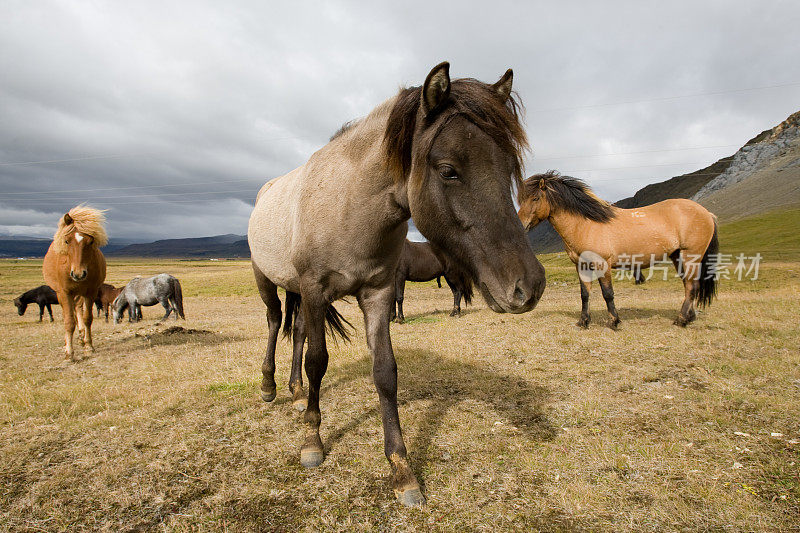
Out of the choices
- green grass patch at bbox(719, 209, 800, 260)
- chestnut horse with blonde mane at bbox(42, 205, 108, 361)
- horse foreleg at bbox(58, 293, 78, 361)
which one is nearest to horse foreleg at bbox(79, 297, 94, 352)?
chestnut horse with blonde mane at bbox(42, 205, 108, 361)

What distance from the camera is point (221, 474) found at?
3.20 m

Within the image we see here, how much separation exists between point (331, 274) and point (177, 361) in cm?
590

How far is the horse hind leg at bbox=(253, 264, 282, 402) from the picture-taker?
4.91 meters

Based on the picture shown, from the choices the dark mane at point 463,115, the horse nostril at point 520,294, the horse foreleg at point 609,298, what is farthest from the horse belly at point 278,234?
the horse foreleg at point 609,298

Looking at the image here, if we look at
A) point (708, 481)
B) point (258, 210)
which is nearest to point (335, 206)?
point (258, 210)

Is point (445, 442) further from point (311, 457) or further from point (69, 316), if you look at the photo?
point (69, 316)

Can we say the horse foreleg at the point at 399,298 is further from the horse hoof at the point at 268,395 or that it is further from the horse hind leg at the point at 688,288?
the horse hind leg at the point at 688,288

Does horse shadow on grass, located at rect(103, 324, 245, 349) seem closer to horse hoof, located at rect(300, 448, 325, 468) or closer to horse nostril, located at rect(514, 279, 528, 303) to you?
horse hoof, located at rect(300, 448, 325, 468)

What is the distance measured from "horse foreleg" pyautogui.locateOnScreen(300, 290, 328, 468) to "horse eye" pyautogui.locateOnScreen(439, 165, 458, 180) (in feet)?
4.65

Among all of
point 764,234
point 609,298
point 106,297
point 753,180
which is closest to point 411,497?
point 609,298

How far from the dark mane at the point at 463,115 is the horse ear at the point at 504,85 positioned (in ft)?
0.14

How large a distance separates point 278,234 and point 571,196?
26.3 feet

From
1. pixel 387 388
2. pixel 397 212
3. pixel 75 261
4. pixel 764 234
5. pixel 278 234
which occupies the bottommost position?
pixel 387 388

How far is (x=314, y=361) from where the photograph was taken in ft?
11.4
